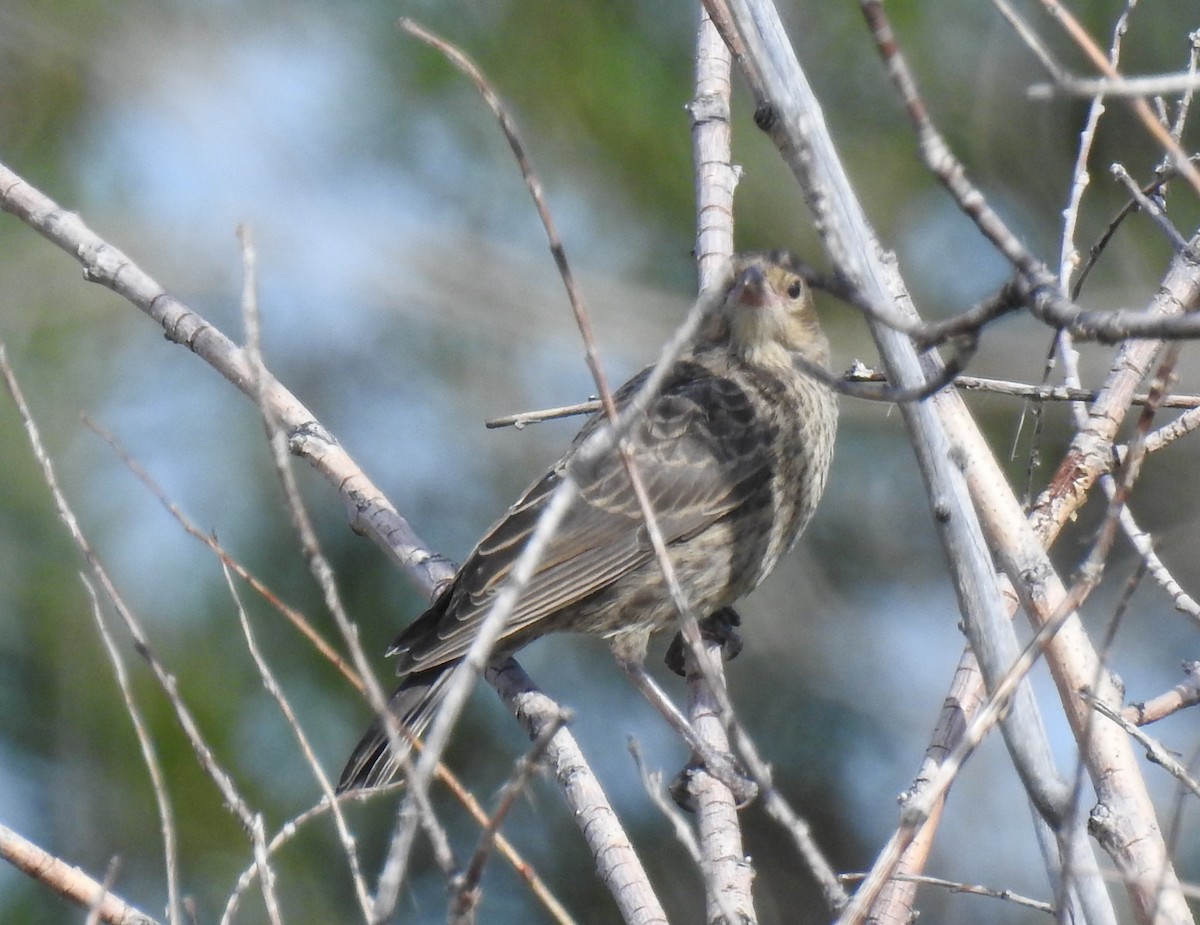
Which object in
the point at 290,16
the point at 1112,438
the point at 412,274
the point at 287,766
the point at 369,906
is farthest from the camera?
the point at 290,16

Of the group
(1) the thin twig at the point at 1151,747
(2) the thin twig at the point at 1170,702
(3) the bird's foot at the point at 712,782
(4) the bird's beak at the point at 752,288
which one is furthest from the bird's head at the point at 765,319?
(1) the thin twig at the point at 1151,747

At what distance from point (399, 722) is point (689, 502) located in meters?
1.14

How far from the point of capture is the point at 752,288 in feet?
14.9

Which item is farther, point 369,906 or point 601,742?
point 601,742

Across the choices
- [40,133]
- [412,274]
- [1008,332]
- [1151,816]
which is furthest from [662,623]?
[40,133]

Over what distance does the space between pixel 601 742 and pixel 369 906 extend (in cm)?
430

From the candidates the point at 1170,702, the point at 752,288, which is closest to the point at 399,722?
the point at 752,288

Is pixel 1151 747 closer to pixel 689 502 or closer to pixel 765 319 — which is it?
pixel 689 502

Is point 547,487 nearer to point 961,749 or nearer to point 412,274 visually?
point 961,749

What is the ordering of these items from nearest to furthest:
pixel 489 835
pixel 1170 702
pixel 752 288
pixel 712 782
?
pixel 489 835 < pixel 1170 702 < pixel 712 782 < pixel 752 288

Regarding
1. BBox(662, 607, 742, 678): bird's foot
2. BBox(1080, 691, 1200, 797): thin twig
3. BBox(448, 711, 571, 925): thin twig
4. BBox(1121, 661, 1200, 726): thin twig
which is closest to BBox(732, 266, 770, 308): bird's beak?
BBox(662, 607, 742, 678): bird's foot

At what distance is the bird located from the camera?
166 inches

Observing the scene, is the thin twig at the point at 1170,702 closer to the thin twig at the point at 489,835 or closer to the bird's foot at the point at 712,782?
the bird's foot at the point at 712,782

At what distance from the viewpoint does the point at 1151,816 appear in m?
2.57
